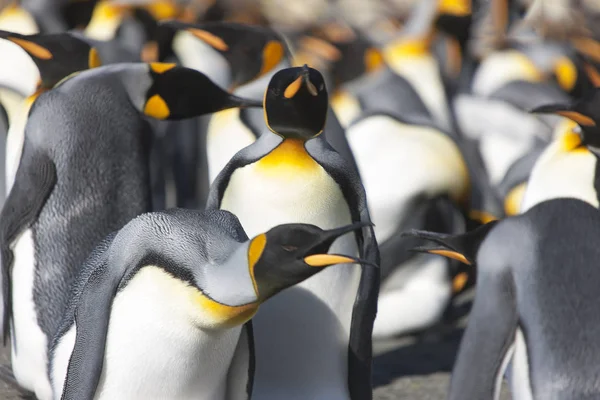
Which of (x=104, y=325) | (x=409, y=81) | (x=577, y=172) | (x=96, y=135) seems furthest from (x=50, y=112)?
(x=409, y=81)

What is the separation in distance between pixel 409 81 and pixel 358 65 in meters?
Result: 0.92

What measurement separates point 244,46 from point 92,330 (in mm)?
2153

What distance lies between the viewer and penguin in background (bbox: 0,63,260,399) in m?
3.52

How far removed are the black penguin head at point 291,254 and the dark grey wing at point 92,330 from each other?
0.34 m

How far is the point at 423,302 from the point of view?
4.82 m

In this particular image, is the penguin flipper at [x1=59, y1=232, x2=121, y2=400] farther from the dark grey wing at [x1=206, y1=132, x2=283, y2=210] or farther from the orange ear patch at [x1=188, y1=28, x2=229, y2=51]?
the orange ear patch at [x1=188, y1=28, x2=229, y2=51]

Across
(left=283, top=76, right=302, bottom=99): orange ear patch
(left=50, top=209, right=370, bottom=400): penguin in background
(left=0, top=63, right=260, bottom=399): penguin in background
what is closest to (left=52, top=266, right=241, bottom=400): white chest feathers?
(left=50, top=209, right=370, bottom=400): penguin in background

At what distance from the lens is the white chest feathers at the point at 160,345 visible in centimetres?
266

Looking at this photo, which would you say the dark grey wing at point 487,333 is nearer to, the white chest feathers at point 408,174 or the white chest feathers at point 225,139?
the white chest feathers at point 225,139

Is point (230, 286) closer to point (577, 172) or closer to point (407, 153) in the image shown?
point (577, 172)

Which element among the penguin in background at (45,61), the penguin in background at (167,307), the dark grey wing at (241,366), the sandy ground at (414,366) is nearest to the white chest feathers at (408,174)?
the sandy ground at (414,366)

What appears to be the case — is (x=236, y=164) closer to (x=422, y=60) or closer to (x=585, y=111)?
(x=585, y=111)

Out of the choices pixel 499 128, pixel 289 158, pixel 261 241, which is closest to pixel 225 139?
pixel 289 158

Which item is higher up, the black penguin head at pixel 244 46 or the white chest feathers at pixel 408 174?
the black penguin head at pixel 244 46
